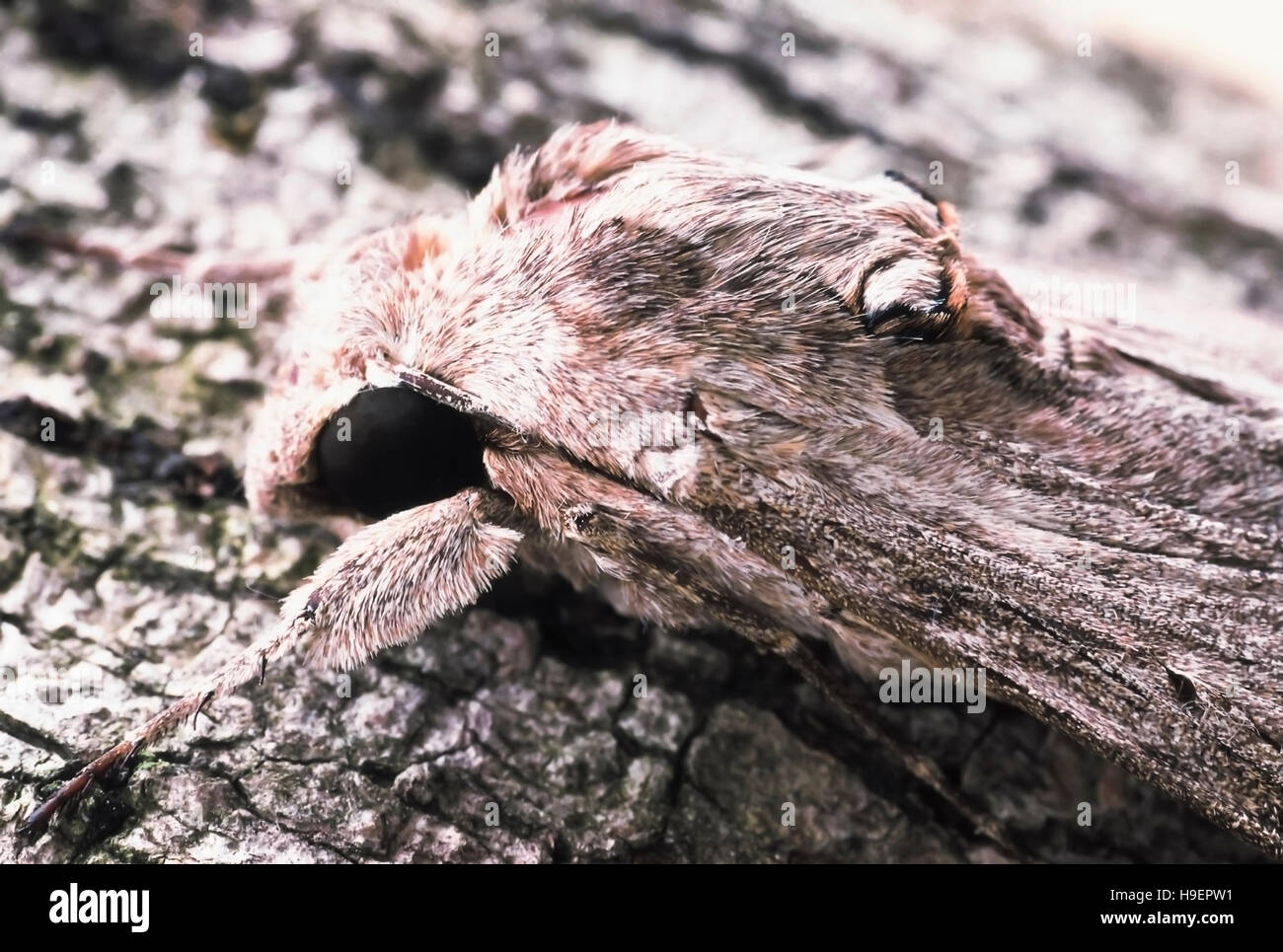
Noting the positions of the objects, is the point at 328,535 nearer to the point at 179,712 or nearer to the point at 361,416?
the point at 361,416

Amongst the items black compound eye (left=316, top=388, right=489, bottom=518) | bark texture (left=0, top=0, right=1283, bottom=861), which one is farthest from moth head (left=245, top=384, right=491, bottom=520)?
bark texture (left=0, top=0, right=1283, bottom=861)

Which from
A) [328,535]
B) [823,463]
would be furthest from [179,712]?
[823,463]

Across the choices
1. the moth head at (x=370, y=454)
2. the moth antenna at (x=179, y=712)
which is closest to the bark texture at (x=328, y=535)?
the moth antenna at (x=179, y=712)

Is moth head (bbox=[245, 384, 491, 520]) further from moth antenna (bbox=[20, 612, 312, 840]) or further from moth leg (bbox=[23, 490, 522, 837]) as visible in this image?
moth antenna (bbox=[20, 612, 312, 840])

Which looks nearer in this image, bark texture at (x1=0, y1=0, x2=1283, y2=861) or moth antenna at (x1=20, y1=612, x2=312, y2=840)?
moth antenna at (x1=20, y1=612, x2=312, y2=840)
